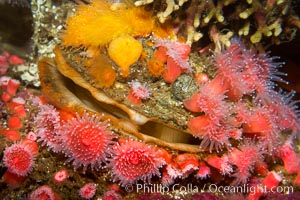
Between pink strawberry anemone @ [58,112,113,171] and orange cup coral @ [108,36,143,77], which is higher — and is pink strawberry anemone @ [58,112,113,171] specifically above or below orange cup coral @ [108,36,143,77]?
below

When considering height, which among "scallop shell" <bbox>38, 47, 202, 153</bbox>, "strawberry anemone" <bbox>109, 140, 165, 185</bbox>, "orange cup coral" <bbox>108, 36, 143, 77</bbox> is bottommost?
"strawberry anemone" <bbox>109, 140, 165, 185</bbox>

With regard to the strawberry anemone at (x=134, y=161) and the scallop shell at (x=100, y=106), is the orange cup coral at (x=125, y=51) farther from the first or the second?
the strawberry anemone at (x=134, y=161)

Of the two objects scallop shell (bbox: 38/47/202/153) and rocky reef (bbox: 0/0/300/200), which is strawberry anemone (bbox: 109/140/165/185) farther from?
scallop shell (bbox: 38/47/202/153)

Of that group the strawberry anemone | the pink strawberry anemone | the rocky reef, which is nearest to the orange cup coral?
the rocky reef

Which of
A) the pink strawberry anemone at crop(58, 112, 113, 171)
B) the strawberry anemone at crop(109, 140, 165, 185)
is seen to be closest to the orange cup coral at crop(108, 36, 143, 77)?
the pink strawberry anemone at crop(58, 112, 113, 171)

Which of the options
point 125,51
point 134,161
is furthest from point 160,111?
point 125,51

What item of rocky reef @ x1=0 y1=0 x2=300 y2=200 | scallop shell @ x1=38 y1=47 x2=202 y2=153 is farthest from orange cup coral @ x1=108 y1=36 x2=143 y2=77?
scallop shell @ x1=38 y1=47 x2=202 y2=153

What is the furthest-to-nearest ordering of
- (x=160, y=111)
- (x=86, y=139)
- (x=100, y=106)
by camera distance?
(x=100, y=106)
(x=160, y=111)
(x=86, y=139)

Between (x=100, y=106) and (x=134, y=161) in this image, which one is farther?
(x=100, y=106)

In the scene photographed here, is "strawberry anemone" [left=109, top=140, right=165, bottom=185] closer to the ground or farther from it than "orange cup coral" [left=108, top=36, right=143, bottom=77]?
closer to the ground

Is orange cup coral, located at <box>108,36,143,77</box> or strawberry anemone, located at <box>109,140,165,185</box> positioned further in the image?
orange cup coral, located at <box>108,36,143,77</box>

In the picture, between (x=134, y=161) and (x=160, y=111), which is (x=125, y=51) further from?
(x=134, y=161)

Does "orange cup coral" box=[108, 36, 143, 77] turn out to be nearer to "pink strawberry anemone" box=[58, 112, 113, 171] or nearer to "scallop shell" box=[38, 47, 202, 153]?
"scallop shell" box=[38, 47, 202, 153]
